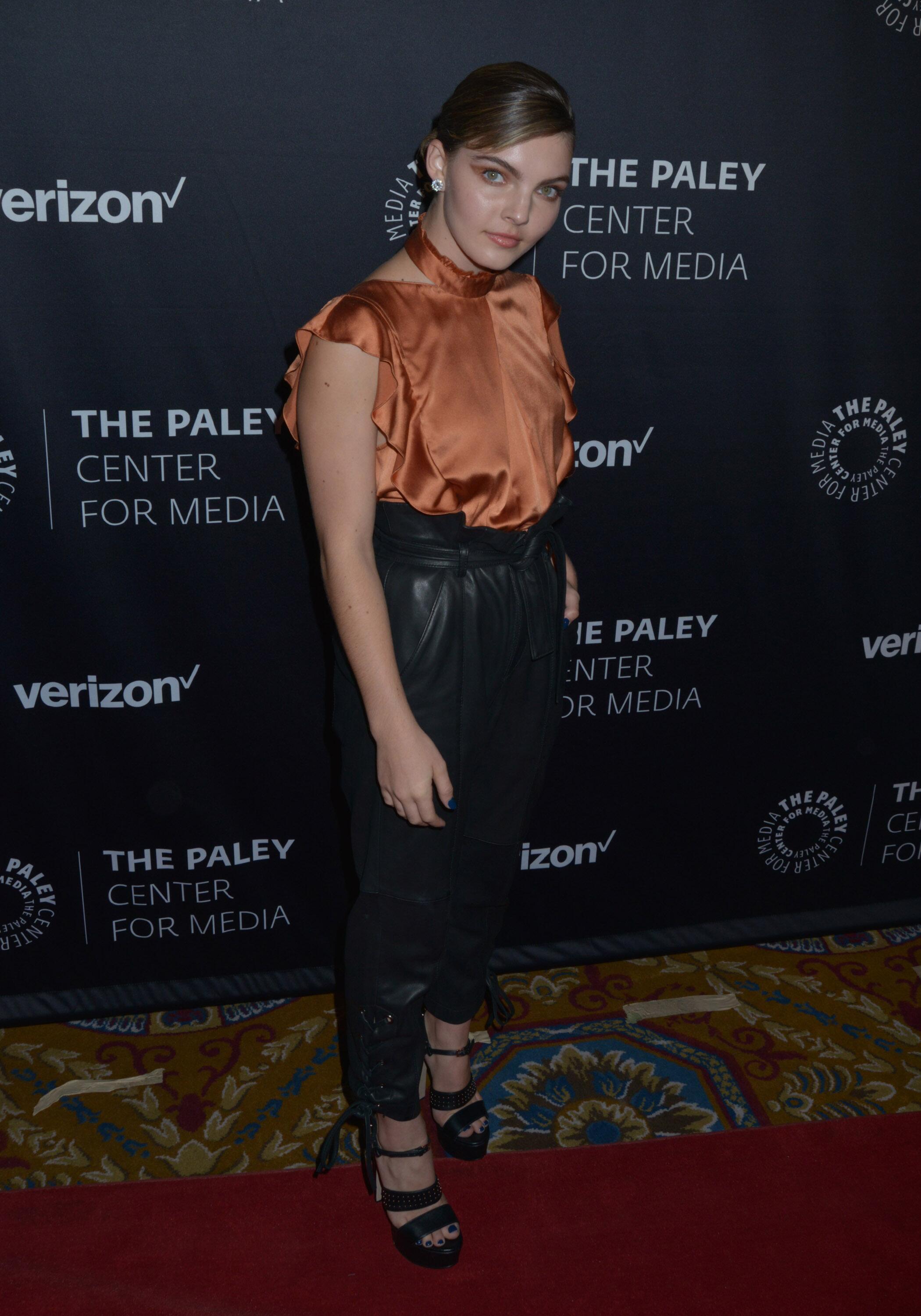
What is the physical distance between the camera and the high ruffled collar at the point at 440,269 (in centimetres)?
151

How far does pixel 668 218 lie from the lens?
6.77ft

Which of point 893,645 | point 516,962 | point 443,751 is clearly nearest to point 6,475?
point 443,751

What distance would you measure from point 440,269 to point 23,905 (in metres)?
1.54

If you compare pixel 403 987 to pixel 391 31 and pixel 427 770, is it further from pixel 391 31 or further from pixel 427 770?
pixel 391 31

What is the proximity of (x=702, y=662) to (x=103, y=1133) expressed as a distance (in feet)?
4.94

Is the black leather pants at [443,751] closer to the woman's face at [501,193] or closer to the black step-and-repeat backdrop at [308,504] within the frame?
the woman's face at [501,193]

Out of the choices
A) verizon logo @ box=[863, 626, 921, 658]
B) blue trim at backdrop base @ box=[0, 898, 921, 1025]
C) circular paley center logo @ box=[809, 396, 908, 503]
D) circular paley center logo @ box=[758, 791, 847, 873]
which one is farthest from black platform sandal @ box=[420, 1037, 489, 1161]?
circular paley center logo @ box=[809, 396, 908, 503]

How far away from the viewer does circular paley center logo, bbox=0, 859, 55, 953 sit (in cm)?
223

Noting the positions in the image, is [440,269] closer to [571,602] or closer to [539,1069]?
[571,602]

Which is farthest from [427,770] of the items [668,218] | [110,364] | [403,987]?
[668,218]

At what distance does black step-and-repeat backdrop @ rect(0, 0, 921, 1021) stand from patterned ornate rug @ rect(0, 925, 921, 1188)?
4.3 inches

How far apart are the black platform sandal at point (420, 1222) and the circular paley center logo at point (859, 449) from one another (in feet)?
5.00

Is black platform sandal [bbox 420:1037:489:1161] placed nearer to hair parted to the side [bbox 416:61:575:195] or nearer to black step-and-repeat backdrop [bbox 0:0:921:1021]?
black step-and-repeat backdrop [bbox 0:0:921:1021]

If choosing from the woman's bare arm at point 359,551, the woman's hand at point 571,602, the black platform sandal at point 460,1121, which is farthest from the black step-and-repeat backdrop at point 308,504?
the woman's bare arm at point 359,551
